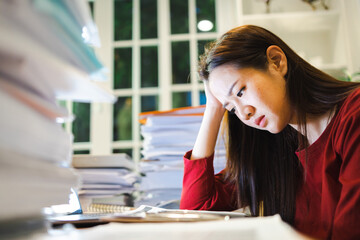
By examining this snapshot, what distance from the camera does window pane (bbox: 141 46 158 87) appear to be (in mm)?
2674

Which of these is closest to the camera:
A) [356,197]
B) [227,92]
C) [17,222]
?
[17,222]

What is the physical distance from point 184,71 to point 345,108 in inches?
77.4

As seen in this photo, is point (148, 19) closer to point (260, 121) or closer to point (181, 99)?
point (181, 99)

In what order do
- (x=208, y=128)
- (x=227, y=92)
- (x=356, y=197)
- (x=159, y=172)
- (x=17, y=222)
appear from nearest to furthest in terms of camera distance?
(x=17, y=222) → (x=356, y=197) → (x=227, y=92) → (x=208, y=128) → (x=159, y=172)

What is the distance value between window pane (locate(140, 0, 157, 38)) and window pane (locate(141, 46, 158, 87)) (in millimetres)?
124

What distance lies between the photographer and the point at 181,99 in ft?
8.63

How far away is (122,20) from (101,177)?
1.93 meters

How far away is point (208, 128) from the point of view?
108 centimetres

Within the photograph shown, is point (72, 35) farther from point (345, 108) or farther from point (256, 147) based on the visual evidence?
point (256, 147)

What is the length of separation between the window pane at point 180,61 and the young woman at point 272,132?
1.53 m

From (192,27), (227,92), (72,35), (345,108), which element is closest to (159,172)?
(227,92)

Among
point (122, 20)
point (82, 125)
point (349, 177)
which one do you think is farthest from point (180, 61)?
point (349, 177)

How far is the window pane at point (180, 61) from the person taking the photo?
2.66m

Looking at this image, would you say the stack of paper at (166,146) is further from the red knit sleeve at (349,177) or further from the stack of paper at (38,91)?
the stack of paper at (38,91)
